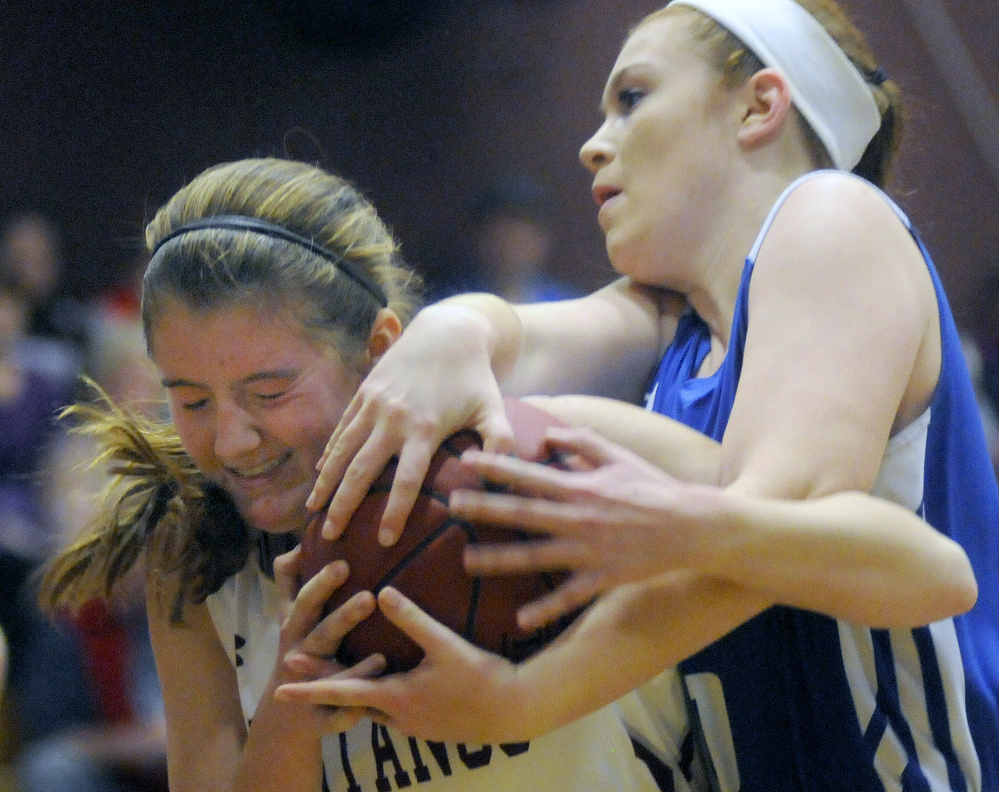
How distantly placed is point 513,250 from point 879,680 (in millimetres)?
2415

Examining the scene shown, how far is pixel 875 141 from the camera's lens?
1676 mm

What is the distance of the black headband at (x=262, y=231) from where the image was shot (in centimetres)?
146

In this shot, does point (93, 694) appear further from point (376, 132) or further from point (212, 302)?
point (376, 132)

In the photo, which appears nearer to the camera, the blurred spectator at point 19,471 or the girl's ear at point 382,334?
the girl's ear at point 382,334

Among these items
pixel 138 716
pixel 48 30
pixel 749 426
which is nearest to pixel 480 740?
pixel 749 426

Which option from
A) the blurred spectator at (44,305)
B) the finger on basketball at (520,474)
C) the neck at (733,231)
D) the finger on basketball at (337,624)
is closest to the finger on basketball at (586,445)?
the finger on basketball at (520,474)

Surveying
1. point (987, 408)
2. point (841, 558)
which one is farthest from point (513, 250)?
point (841, 558)

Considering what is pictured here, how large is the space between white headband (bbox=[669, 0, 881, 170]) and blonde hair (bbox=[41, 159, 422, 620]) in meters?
0.58

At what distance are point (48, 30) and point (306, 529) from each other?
3936 mm

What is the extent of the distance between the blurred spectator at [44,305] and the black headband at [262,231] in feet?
5.66

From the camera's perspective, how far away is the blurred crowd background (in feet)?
11.5

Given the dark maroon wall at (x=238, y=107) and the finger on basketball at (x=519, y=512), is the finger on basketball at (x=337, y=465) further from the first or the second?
the dark maroon wall at (x=238, y=107)

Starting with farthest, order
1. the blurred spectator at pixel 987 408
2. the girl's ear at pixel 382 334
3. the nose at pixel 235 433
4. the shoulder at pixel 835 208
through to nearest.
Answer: the blurred spectator at pixel 987 408, the girl's ear at pixel 382 334, the nose at pixel 235 433, the shoulder at pixel 835 208

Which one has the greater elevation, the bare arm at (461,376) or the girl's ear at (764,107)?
the girl's ear at (764,107)
